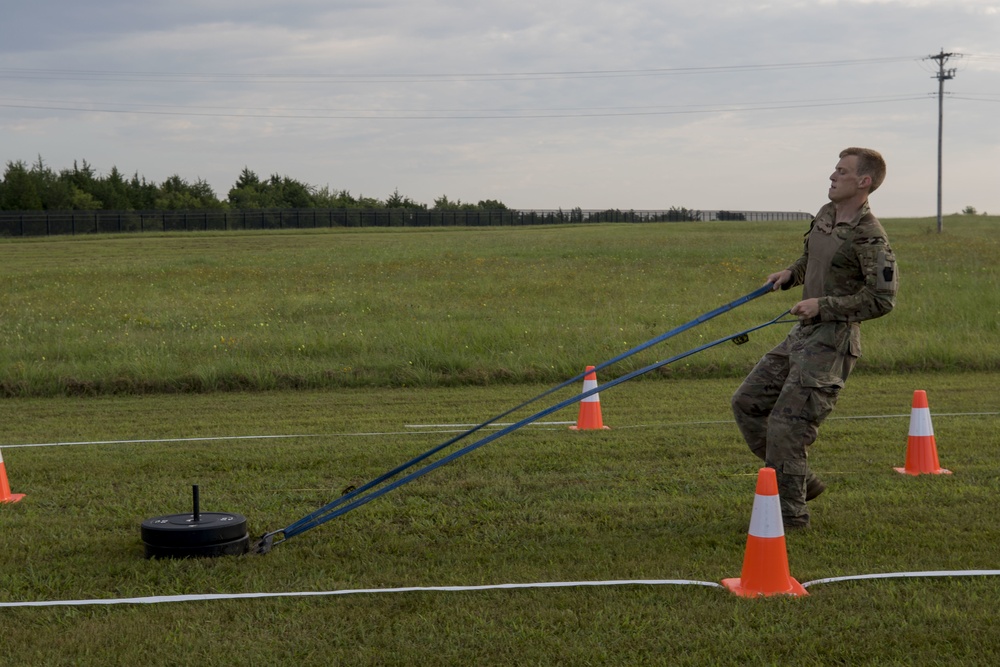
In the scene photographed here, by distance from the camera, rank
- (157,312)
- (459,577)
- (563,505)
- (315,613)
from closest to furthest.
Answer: (315,613) → (459,577) → (563,505) → (157,312)

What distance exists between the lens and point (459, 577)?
17.3 ft

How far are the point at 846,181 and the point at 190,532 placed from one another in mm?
3999

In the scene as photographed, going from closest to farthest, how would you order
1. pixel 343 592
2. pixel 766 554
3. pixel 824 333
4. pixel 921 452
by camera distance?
pixel 766 554 → pixel 343 592 → pixel 824 333 → pixel 921 452

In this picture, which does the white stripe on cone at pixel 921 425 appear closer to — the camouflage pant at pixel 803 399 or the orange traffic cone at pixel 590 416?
the camouflage pant at pixel 803 399

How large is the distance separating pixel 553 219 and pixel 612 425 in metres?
80.1

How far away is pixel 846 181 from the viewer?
5910mm

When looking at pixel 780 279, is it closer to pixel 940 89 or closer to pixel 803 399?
pixel 803 399

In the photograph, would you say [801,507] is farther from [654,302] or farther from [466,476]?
[654,302]

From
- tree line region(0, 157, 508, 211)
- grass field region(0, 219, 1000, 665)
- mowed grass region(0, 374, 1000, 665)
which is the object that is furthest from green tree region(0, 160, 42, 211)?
mowed grass region(0, 374, 1000, 665)

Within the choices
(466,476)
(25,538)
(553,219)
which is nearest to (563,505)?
(466,476)

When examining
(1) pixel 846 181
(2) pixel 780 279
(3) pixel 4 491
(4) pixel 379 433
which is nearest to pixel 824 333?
(2) pixel 780 279

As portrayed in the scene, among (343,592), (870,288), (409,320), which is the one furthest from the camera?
(409,320)

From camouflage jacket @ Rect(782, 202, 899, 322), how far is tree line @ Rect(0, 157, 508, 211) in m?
76.1

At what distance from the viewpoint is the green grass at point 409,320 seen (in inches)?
538
